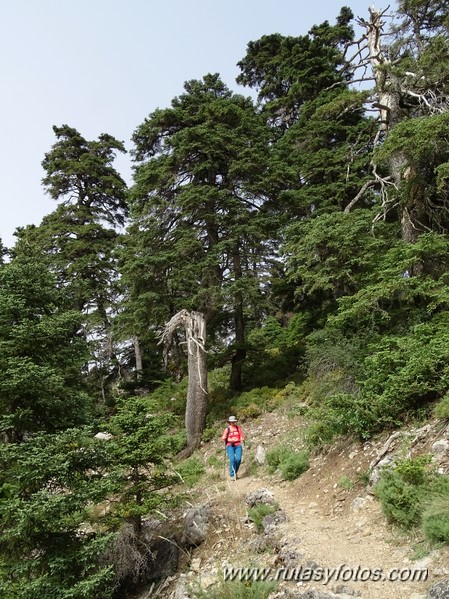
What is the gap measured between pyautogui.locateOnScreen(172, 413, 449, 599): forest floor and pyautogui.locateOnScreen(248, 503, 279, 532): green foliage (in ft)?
0.41

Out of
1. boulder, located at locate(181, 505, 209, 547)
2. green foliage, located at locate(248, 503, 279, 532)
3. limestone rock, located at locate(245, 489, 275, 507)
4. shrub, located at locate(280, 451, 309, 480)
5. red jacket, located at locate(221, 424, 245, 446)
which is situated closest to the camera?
green foliage, located at locate(248, 503, 279, 532)

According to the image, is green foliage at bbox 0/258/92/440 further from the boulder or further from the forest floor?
the forest floor

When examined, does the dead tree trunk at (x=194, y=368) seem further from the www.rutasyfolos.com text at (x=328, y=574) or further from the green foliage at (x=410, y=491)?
the green foliage at (x=410, y=491)

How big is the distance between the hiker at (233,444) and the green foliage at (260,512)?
205cm

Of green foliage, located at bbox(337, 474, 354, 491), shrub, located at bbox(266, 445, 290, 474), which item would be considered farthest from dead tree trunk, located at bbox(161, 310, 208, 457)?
green foliage, located at bbox(337, 474, 354, 491)

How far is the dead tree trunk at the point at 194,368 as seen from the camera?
11.6 metres

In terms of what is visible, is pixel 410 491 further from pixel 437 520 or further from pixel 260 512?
pixel 260 512

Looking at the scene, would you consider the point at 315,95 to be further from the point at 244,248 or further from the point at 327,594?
the point at 327,594

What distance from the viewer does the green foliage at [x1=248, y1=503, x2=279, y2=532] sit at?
639 cm

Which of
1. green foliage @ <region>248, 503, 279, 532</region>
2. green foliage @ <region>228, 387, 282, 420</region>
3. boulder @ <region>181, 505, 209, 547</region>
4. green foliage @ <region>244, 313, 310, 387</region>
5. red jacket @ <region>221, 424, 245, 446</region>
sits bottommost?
boulder @ <region>181, 505, 209, 547</region>

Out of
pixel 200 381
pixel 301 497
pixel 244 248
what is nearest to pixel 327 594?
pixel 301 497

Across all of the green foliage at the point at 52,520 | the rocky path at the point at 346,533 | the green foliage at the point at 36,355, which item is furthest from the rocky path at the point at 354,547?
the green foliage at the point at 36,355

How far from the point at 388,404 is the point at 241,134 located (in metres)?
10.9

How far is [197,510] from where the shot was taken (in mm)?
7273
